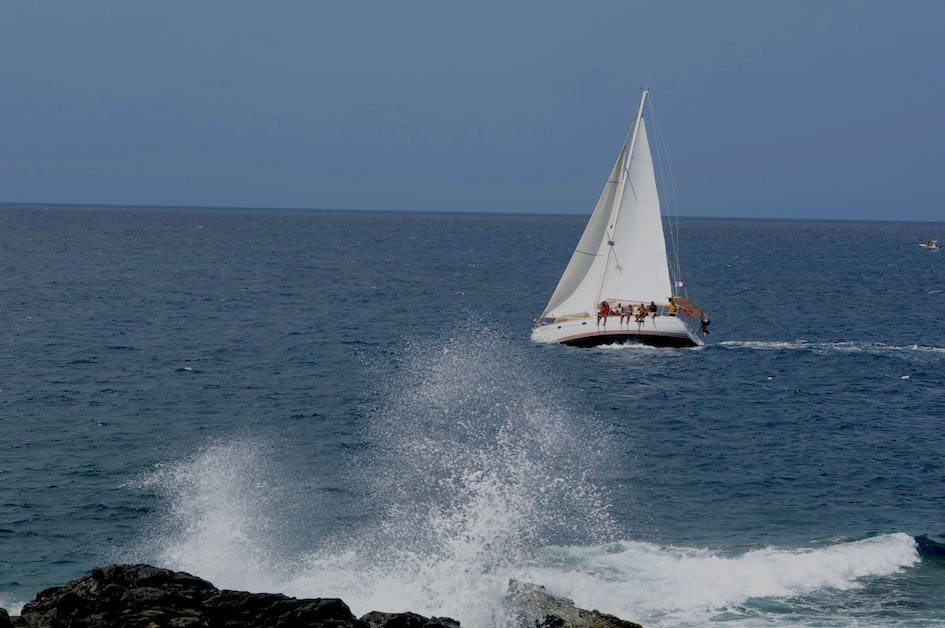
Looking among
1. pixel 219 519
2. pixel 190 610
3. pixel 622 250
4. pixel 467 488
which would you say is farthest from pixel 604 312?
pixel 190 610

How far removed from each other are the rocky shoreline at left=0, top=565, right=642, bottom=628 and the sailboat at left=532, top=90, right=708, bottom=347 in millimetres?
42401

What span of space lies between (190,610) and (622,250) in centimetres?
4850

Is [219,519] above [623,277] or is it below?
below

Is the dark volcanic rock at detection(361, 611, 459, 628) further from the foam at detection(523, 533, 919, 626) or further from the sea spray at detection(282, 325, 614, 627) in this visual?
the foam at detection(523, 533, 919, 626)

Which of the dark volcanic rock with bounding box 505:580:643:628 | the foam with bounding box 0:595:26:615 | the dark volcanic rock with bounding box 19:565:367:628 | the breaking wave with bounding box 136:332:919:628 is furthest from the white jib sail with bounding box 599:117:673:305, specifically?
the foam with bounding box 0:595:26:615

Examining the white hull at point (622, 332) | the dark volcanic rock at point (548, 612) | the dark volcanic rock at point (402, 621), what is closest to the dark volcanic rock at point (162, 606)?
the dark volcanic rock at point (402, 621)

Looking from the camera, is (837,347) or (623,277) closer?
(623,277)

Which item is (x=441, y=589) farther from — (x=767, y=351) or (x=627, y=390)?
(x=767, y=351)

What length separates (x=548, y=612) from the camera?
22.1 m

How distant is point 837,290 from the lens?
359ft

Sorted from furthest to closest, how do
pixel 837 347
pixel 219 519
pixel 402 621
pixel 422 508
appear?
pixel 837 347
pixel 422 508
pixel 219 519
pixel 402 621

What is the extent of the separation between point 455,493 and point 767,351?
131 ft

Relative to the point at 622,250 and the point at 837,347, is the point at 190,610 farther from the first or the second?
the point at 837,347

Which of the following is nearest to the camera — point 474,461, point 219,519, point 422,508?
point 219,519
